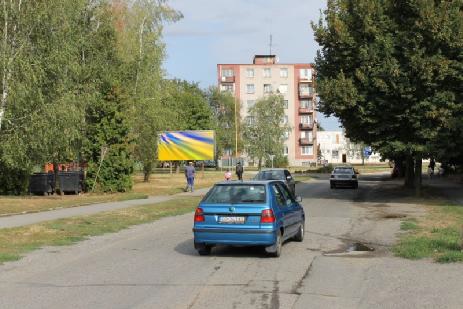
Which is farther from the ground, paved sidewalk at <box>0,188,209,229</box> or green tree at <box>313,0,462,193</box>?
green tree at <box>313,0,462,193</box>

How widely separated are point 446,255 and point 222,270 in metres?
3.97

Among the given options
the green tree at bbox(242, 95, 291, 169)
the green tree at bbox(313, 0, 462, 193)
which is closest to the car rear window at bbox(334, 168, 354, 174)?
the green tree at bbox(313, 0, 462, 193)

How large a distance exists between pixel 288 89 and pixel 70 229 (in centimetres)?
9591

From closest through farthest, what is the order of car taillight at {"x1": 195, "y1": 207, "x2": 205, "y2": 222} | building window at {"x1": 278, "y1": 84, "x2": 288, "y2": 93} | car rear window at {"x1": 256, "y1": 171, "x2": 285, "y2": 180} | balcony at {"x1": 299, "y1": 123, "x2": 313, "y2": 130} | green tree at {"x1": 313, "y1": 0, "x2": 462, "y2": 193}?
car taillight at {"x1": 195, "y1": 207, "x2": 205, "y2": 222} → green tree at {"x1": 313, "y1": 0, "x2": 462, "y2": 193} → car rear window at {"x1": 256, "y1": 171, "x2": 285, "y2": 180} → building window at {"x1": 278, "y1": 84, "x2": 288, "y2": 93} → balcony at {"x1": 299, "y1": 123, "x2": 313, "y2": 130}

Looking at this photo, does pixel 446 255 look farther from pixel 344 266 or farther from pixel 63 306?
pixel 63 306

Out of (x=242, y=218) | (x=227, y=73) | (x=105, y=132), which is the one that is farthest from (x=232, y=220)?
(x=227, y=73)

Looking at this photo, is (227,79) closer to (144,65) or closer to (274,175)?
(144,65)

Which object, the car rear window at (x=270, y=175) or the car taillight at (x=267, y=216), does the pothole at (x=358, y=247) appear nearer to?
the car taillight at (x=267, y=216)

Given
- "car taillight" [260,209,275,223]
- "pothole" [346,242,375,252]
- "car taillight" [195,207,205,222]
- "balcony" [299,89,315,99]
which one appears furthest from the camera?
"balcony" [299,89,315,99]

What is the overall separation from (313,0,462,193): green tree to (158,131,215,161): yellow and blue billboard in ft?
72.3

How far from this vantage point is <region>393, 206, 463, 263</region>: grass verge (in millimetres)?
10703

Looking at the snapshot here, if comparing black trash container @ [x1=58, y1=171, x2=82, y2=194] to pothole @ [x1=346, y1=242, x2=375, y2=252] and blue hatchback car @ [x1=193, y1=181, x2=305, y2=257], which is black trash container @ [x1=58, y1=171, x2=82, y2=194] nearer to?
blue hatchback car @ [x1=193, y1=181, x2=305, y2=257]

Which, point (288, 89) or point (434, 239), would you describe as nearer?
point (434, 239)

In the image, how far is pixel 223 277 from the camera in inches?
347
